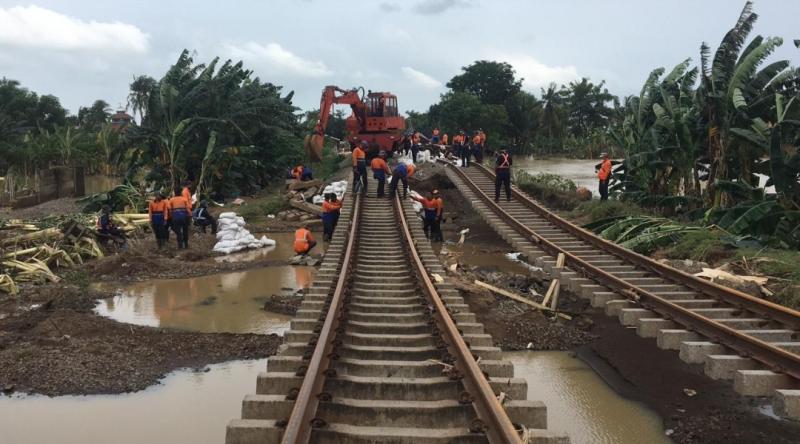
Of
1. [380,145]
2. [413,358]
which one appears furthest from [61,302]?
[380,145]

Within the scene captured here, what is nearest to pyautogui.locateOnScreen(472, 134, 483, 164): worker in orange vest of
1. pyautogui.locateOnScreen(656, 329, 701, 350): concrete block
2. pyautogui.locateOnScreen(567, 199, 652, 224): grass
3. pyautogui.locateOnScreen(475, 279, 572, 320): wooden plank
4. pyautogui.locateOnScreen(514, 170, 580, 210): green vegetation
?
pyautogui.locateOnScreen(514, 170, 580, 210): green vegetation

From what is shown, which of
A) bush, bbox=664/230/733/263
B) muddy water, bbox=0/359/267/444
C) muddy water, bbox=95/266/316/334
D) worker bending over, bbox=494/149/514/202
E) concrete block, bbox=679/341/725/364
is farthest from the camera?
worker bending over, bbox=494/149/514/202

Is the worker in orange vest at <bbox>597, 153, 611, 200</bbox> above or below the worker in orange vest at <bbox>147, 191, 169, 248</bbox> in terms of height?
above

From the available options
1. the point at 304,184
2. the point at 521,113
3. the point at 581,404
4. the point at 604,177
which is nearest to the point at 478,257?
the point at 604,177

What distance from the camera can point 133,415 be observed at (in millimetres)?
6320

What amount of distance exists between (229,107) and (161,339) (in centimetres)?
1839

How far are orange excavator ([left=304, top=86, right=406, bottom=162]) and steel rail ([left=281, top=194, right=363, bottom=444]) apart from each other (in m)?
18.5

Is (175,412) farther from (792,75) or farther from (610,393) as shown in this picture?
(792,75)

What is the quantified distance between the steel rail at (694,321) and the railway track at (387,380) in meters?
2.46

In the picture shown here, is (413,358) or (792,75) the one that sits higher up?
(792,75)

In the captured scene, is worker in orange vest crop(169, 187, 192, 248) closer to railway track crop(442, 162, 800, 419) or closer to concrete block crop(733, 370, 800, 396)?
railway track crop(442, 162, 800, 419)

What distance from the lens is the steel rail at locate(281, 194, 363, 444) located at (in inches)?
160

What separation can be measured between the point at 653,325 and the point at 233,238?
37.9ft

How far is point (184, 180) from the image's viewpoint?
24.3 meters
